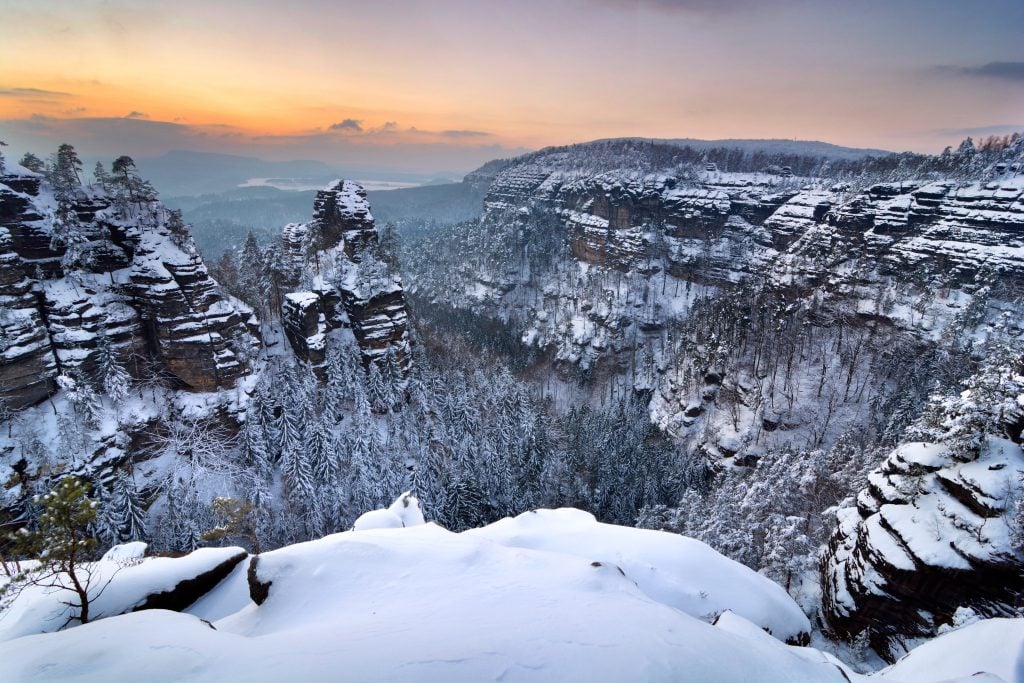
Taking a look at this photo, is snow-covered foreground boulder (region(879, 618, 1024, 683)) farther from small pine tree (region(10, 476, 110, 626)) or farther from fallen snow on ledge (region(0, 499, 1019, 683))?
small pine tree (region(10, 476, 110, 626))

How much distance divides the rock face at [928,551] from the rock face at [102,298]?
176ft

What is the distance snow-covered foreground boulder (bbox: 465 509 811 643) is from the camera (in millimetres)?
15984

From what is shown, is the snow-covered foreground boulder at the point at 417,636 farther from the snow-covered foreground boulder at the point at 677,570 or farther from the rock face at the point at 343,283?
the rock face at the point at 343,283

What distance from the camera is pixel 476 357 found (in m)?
94.4

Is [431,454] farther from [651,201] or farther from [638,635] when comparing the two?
[651,201]

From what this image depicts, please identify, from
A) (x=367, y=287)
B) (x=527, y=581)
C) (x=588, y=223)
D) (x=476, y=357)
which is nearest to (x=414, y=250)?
(x=588, y=223)

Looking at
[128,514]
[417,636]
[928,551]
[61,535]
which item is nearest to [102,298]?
[128,514]

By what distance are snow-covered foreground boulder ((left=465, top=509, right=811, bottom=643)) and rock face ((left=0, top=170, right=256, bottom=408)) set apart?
131 ft

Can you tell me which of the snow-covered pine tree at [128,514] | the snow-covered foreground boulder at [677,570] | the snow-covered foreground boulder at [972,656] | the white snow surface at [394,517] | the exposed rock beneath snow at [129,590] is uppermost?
the snow-covered foreground boulder at [972,656]

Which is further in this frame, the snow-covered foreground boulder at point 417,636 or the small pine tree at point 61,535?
the small pine tree at point 61,535

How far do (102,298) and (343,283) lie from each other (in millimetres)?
23795

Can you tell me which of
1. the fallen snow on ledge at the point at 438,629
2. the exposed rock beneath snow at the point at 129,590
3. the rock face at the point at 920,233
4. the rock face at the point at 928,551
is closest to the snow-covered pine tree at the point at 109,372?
the exposed rock beneath snow at the point at 129,590

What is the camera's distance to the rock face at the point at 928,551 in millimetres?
17328

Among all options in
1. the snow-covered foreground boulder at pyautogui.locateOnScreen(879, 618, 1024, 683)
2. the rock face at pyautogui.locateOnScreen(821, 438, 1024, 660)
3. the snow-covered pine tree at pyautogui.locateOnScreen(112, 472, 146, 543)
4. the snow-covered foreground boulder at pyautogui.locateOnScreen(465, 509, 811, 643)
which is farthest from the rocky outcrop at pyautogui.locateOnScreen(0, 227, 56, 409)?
the rock face at pyautogui.locateOnScreen(821, 438, 1024, 660)
